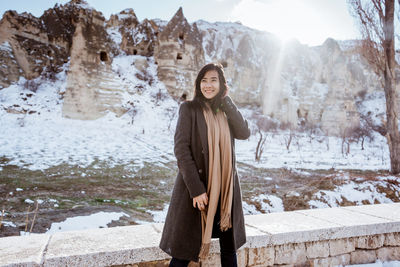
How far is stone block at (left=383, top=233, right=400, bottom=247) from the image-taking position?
2.32 m

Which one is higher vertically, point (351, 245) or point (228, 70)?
point (228, 70)

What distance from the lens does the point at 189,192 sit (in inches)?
62.6

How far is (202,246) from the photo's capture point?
1599 mm

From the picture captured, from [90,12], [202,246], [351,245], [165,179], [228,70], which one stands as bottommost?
[165,179]

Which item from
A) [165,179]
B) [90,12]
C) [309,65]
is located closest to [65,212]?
[165,179]

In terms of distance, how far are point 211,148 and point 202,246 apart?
594mm

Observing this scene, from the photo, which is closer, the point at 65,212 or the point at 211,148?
the point at 211,148

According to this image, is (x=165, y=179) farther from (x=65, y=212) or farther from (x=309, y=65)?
(x=309, y=65)

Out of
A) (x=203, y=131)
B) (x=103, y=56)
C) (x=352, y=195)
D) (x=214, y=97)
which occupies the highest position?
(x=103, y=56)

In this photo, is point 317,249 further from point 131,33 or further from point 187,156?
point 131,33

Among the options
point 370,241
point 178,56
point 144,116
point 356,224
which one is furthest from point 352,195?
point 178,56

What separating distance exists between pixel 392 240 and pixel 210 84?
2.14 m

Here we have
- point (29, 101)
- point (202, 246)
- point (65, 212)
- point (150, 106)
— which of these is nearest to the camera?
point (202, 246)

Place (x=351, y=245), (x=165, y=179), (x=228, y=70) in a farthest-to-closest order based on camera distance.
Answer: (x=228, y=70) → (x=165, y=179) → (x=351, y=245)
